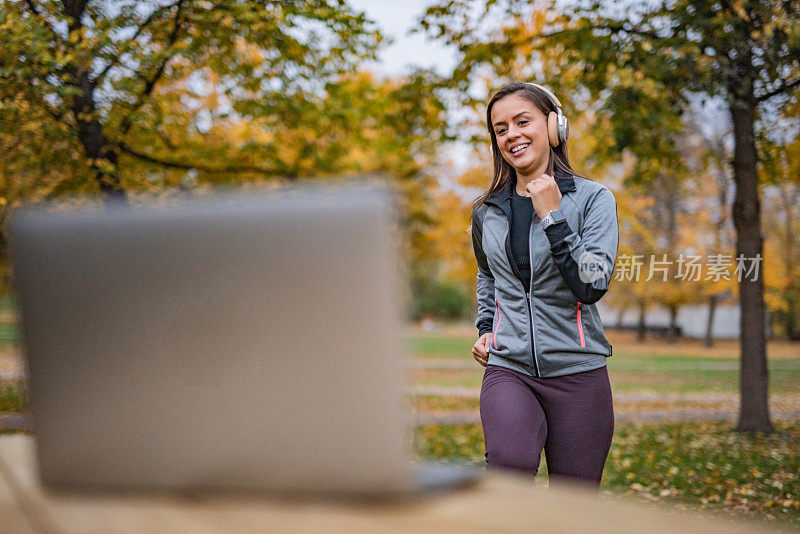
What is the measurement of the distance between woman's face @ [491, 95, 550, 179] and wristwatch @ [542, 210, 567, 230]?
1.25ft

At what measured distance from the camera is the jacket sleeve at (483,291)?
2.79 meters

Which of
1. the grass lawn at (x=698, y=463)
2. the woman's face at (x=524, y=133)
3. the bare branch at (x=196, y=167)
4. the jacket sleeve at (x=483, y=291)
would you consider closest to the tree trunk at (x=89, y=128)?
the bare branch at (x=196, y=167)

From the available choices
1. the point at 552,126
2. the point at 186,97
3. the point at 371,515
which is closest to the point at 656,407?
the point at 186,97

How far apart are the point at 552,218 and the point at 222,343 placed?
1.41 metres

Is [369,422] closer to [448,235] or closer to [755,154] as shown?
[755,154]

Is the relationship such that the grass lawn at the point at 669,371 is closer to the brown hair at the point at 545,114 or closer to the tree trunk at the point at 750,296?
the tree trunk at the point at 750,296

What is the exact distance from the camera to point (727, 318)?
2295cm

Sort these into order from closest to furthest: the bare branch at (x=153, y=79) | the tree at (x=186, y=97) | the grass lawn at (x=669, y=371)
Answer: the tree at (x=186, y=97), the bare branch at (x=153, y=79), the grass lawn at (x=669, y=371)

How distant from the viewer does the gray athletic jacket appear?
2.22m

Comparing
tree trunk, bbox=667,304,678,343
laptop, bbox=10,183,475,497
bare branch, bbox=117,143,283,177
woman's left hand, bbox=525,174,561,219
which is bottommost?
tree trunk, bbox=667,304,678,343

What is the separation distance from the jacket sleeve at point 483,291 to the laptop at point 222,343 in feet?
5.44

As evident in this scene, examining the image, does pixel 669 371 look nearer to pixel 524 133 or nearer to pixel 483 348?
pixel 483 348

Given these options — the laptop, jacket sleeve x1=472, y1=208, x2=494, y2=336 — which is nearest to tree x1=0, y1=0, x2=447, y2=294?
jacket sleeve x1=472, y1=208, x2=494, y2=336

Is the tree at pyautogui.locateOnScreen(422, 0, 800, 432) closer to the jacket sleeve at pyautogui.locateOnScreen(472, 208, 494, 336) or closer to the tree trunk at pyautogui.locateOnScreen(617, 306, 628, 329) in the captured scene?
the jacket sleeve at pyautogui.locateOnScreen(472, 208, 494, 336)
